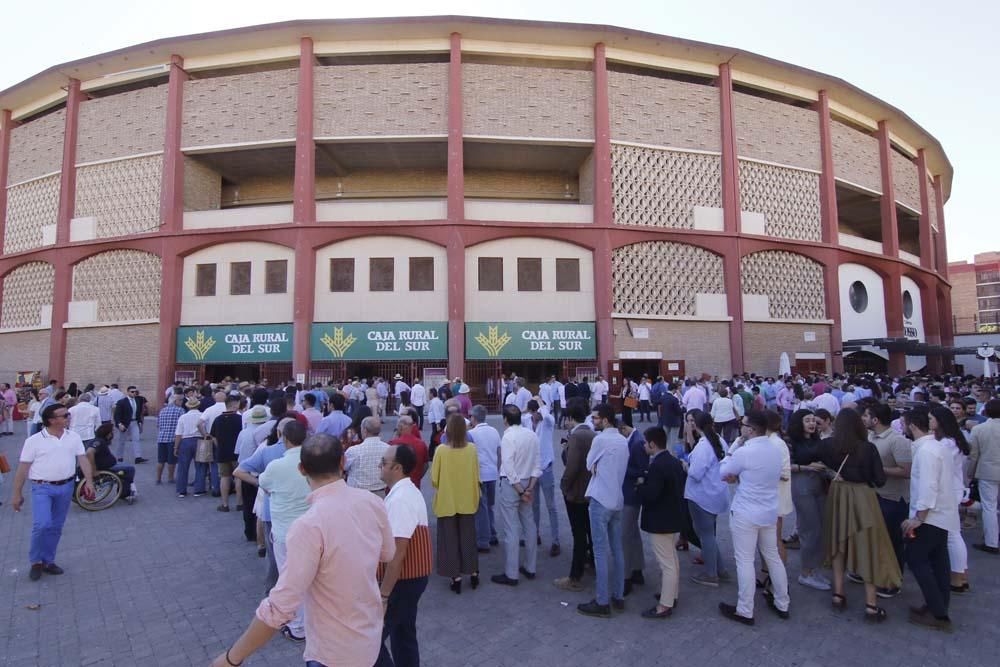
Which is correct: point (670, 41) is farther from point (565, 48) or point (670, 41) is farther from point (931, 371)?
point (931, 371)

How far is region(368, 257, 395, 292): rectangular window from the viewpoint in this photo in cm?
2088

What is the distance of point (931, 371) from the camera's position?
28.1 meters

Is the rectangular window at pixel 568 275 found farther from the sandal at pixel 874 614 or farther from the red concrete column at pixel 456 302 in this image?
the sandal at pixel 874 614

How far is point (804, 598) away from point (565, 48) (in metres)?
21.3

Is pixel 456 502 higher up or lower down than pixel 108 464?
higher up

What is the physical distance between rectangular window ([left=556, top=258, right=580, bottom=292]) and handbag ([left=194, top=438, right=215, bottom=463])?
1469cm

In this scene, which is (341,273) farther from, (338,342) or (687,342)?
(687,342)

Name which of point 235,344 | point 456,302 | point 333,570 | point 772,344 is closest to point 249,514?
point 333,570

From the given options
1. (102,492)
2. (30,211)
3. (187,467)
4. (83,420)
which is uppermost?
(30,211)

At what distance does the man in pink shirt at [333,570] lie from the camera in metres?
2.15

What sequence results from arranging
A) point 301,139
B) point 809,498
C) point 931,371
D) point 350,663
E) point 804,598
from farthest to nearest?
point 931,371 → point 301,139 → point 809,498 → point 804,598 → point 350,663

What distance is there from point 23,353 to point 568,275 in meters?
22.5

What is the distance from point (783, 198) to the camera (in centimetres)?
2336

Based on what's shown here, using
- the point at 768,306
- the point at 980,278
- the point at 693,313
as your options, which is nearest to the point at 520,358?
the point at 693,313
